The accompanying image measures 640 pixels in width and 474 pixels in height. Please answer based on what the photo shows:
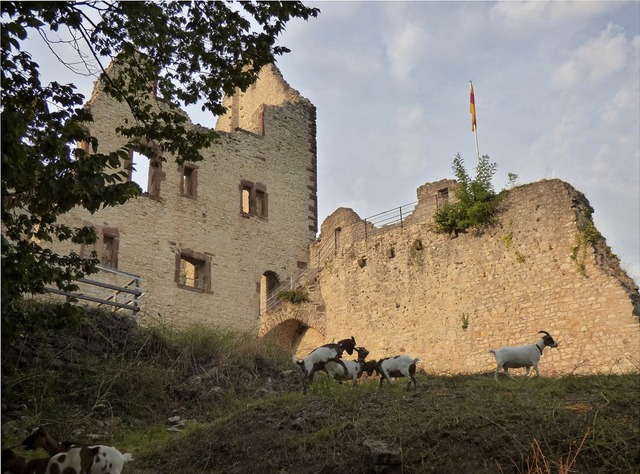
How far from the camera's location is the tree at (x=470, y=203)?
1803 centimetres

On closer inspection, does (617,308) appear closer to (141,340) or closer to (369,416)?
(369,416)

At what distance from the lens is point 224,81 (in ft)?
25.6

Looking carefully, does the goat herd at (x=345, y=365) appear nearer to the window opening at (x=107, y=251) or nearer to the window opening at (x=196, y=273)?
the window opening at (x=107, y=251)

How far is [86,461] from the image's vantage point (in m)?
6.80

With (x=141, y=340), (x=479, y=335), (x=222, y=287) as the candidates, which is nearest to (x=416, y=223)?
(x=479, y=335)

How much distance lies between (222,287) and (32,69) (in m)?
14.3

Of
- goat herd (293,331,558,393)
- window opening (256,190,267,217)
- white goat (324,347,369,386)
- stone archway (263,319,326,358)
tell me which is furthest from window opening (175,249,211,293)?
white goat (324,347,369,386)

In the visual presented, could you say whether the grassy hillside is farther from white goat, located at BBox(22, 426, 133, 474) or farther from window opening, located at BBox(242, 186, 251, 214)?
window opening, located at BBox(242, 186, 251, 214)

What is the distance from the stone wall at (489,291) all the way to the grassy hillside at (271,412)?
4.22m

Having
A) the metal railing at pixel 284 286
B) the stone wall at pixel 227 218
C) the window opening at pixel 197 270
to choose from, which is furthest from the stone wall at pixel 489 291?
the window opening at pixel 197 270

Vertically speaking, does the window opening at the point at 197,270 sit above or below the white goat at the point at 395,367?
above

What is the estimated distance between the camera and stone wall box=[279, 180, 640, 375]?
15359 mm

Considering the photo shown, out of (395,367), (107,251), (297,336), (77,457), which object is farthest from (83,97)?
(297,336)

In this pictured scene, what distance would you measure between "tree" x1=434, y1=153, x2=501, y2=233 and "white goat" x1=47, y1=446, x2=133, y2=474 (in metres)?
12.8
